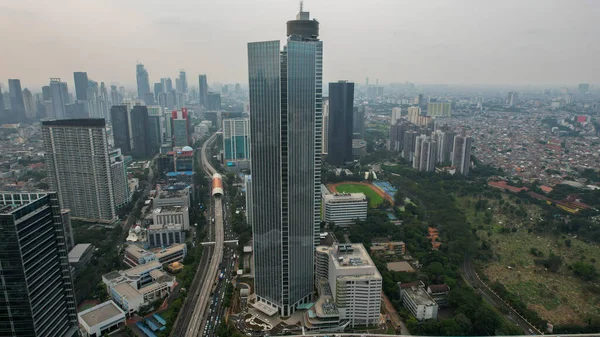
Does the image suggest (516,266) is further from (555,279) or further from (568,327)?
(568,327)

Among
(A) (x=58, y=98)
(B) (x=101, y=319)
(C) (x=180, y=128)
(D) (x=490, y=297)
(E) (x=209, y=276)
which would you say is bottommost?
(D) (x=490, y=297)

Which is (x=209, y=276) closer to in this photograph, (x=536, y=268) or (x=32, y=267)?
(x=32, y=267)

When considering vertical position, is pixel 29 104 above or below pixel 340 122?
above

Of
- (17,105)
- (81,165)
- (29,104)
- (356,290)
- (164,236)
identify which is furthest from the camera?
(29,104)

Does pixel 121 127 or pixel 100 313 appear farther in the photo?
pixel 121 127

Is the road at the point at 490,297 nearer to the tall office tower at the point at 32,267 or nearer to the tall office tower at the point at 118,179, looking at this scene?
the tall office tower at the point at 32,267

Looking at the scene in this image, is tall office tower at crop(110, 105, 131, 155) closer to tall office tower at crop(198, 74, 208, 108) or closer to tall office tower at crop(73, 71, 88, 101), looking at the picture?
tall office tower at crop(73, 71, 88, 101)

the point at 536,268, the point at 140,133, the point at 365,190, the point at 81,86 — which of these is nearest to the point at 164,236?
the point at 365,190

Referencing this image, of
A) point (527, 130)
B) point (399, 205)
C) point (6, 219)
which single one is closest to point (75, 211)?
point (6, 219)
